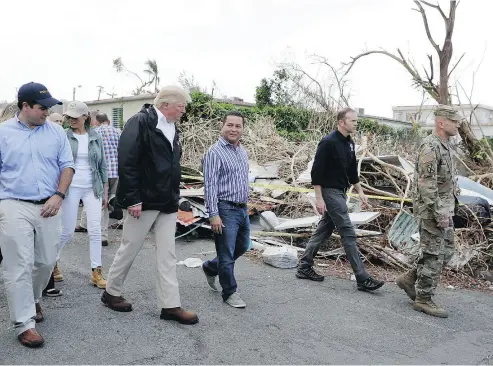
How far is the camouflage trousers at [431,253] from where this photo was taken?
4887 millimetres

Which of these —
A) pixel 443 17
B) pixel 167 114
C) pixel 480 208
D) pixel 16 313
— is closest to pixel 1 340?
pixel 16 313

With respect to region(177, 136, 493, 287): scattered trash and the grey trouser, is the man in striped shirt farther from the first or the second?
region(177, 136, 493, 287): scattered trash

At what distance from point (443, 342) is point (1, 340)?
363 cm

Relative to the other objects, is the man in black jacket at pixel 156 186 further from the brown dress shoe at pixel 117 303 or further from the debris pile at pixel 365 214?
the debris pile at pixel 365 214

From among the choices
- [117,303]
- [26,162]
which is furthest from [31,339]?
[26,162]

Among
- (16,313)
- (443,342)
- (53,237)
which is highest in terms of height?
(53,237)

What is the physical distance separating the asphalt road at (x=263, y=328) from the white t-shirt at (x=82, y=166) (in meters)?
1.11

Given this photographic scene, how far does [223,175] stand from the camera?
468 cm

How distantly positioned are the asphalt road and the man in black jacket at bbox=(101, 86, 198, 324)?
376 millimetres

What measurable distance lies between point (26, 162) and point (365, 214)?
527 cm

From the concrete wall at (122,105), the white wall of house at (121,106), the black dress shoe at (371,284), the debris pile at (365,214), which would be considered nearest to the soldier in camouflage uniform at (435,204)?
the black dress shoe at (371,284)

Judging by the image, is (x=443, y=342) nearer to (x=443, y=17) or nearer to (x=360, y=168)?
(x=360, y=168)

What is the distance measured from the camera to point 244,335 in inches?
160

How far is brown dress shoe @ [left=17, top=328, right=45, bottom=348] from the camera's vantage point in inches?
139
